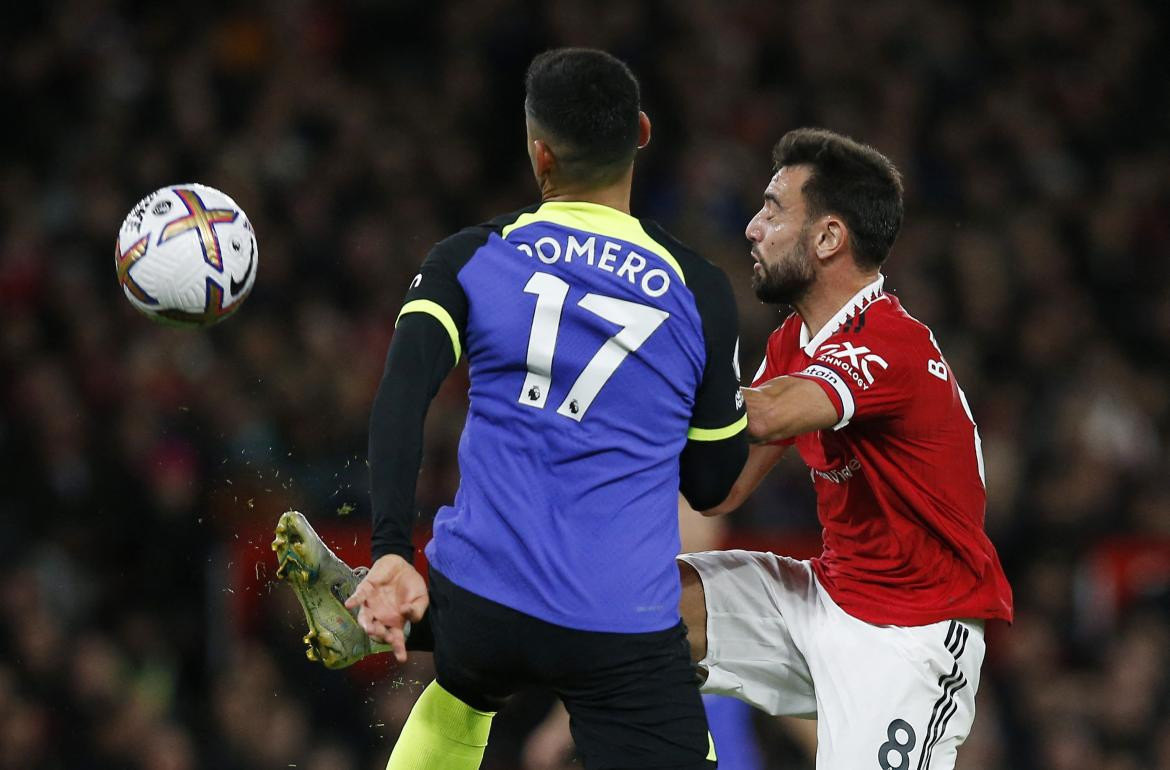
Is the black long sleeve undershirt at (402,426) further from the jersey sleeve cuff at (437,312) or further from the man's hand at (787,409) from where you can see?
the man's hand at (787,409)

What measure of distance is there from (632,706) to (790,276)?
1684mm

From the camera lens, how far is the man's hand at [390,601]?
11.6 feet

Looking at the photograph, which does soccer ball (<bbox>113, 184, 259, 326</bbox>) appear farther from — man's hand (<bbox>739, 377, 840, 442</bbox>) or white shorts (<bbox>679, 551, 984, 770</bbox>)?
white shorts (<bbox>679, 551, 984, 770</bbox>)

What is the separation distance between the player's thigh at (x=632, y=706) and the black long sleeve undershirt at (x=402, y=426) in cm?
53

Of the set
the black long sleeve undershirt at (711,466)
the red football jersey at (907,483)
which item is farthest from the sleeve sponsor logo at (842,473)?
the black long sleeve undershirt at (711,466)

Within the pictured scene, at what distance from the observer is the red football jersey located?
4738mm

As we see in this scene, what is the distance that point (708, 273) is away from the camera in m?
3.98

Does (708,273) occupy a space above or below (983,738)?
above

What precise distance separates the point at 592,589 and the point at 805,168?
6.16ft

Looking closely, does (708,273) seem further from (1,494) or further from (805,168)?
(1,494)

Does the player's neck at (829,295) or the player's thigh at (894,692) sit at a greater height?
the player's neck at (829,295)

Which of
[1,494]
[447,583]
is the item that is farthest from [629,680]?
[1,494]

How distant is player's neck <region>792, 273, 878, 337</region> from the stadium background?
3480 millimetres

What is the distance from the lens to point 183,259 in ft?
14.8
